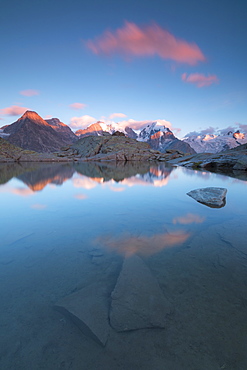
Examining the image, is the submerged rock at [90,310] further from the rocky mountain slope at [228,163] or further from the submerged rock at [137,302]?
the rocky mountain slope at [228,163]

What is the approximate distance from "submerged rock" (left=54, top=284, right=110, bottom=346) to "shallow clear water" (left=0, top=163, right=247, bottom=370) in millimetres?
78

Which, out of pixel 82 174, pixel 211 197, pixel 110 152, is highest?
pixel 110 152

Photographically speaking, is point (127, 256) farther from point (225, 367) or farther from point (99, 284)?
point (225, 367)

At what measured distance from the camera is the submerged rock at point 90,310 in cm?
274

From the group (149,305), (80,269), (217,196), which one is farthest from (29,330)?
(217,196)

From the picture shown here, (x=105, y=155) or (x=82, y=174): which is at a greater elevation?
(x=105, y=155)

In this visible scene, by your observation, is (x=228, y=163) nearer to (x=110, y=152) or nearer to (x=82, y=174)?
(x=82, y=174)

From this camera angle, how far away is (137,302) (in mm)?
3291

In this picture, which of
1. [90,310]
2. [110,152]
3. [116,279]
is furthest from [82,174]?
[110,152]

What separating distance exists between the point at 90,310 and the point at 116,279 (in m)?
0.95

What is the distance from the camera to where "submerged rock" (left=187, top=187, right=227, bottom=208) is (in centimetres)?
1048

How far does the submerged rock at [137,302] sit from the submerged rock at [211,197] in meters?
7.88

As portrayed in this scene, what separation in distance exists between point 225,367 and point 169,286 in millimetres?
1537

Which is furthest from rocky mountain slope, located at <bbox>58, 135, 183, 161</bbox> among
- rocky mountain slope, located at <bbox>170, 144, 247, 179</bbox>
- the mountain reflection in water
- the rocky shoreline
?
the mountain reflection in water
